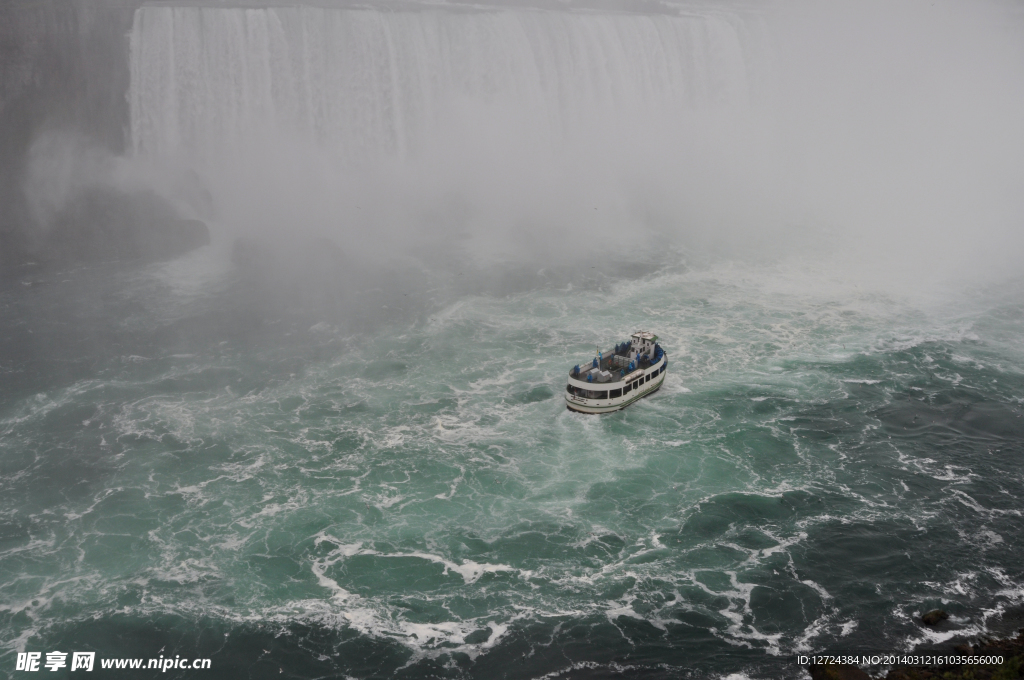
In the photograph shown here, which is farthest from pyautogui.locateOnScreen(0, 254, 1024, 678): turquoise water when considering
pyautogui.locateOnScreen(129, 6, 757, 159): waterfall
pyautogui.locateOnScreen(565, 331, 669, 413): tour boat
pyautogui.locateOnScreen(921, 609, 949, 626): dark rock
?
pyautogui.locateOnScreen(129, 6, 757, 159): waterfall

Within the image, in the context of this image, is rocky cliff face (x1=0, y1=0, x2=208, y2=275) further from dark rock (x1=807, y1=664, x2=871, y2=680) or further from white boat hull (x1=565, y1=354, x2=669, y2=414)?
A: dark rock (x1=807, y1=664, x2=871, y2=680)

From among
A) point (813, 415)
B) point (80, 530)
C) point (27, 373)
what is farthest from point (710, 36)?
point (80, 530)

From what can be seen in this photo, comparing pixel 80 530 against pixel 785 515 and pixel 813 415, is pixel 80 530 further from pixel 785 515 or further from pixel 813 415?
pixel 813 415

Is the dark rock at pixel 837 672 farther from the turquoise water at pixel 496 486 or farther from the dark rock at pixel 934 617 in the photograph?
the dark rock at pixel 934 617

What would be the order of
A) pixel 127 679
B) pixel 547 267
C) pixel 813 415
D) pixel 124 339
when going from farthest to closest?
pixel 547 267 < pixel 124 339 < pixel 813 415 < pixel 127 679

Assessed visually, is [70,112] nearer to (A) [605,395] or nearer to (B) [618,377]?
(B) [618,377]

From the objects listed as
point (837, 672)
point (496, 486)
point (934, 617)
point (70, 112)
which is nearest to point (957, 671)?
point (934, 617)

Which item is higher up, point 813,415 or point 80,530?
point 813,415
